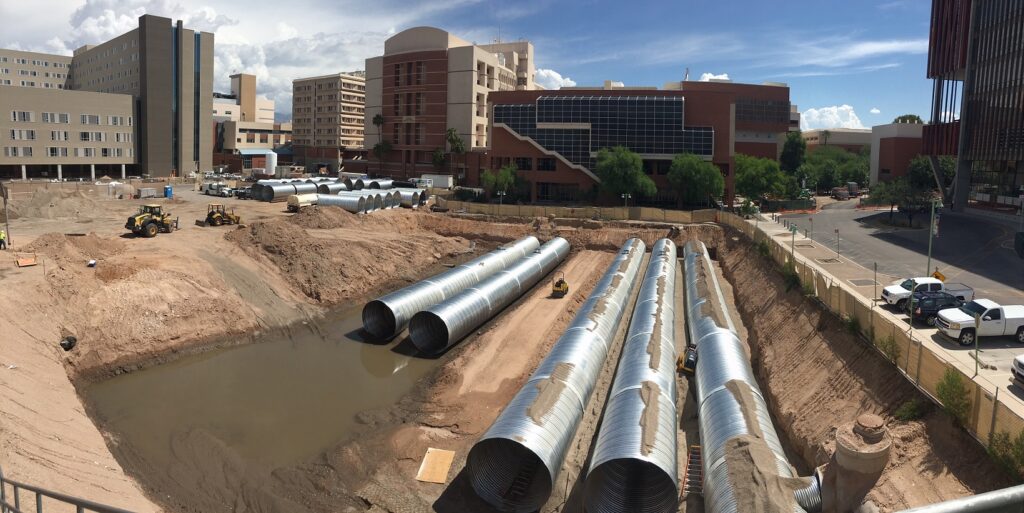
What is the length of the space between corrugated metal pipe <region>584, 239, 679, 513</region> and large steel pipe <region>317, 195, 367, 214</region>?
146ft

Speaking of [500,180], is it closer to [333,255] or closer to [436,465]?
[333,255]

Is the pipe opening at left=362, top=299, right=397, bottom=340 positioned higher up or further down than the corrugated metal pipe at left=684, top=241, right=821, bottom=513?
further down

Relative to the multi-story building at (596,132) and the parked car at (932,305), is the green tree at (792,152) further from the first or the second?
the parked car at (932,305)

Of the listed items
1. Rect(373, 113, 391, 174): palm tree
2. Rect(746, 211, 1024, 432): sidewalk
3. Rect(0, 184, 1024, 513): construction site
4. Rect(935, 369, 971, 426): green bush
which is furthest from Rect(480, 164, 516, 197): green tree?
Rect(935, 369, 971, 426): green bush

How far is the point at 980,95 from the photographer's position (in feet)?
217

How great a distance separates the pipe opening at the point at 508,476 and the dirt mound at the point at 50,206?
5142 centimetres

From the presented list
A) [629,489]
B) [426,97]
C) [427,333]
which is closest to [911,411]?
[629,489]

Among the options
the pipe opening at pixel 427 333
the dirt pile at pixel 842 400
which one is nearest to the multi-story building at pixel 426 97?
the pipe opening at pixel 427 333

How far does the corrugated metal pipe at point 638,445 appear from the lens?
15.6 m

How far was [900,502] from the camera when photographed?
14.3 meters

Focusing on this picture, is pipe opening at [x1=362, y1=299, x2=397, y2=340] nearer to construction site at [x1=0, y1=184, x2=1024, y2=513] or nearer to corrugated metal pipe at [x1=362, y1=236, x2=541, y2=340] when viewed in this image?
corrugated metal pipe at [x1=362, y1=236, x2=541, y2=340]

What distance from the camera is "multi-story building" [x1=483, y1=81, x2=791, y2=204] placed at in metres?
73.1

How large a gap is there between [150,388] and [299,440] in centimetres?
866

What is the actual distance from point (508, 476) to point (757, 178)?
69.0 meters
